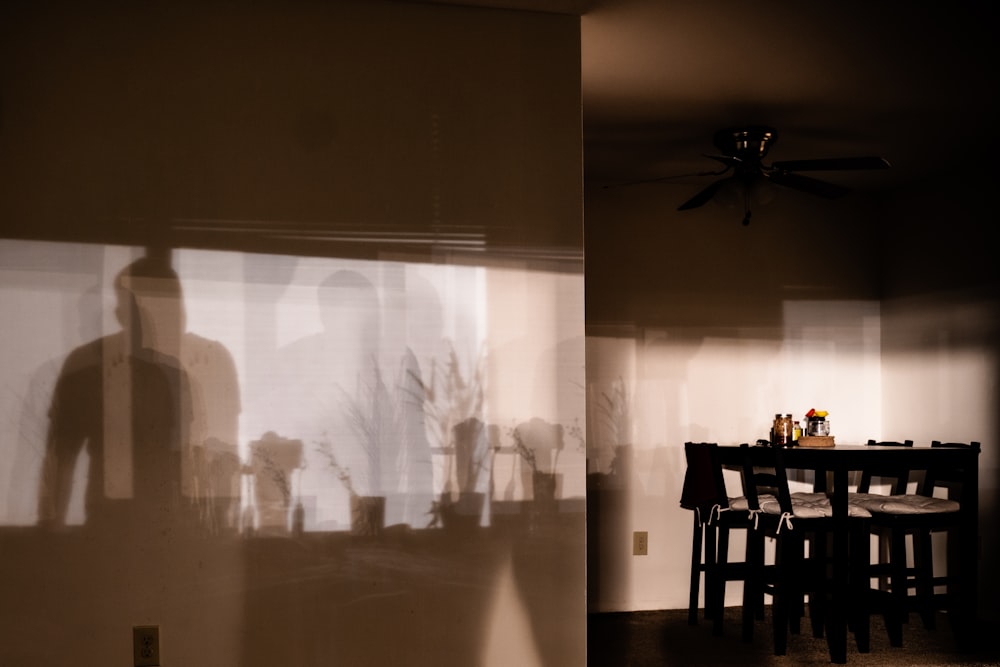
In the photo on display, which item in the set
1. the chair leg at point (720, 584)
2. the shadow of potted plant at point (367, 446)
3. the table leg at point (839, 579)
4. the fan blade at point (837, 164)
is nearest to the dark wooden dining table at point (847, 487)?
the table leg at point (839, 579)

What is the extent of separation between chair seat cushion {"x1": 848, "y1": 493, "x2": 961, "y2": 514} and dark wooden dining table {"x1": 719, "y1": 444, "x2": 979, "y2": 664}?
0.09 meters

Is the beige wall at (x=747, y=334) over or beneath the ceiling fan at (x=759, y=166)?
beneath

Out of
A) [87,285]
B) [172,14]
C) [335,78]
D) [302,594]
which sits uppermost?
[172,14]

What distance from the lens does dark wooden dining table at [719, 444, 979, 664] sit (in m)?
3.66

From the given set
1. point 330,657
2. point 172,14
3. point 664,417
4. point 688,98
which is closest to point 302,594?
point 330,657

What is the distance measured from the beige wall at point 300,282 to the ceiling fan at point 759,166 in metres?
1.19

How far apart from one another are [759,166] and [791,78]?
491 millimetres

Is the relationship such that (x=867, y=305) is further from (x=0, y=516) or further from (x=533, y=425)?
(x=0, y=516)

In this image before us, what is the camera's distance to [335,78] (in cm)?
281

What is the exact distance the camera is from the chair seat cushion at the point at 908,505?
3.96 m

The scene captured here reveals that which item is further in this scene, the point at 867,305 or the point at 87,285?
the point at 867,305

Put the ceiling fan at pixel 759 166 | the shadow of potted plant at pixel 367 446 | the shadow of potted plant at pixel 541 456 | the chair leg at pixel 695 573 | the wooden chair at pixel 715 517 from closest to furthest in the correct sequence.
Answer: the shadow of potted plant at pixel 367 446 → the shadow of potted plant at pixel 541 456 → the ceiling fan at pixel 759 166 → the wooden chair at pixel 715 517 → the chair leg at pixel 695 573

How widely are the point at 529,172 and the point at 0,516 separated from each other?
1883mm

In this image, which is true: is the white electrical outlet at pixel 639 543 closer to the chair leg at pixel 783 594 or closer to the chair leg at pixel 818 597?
the chair leg at pixel 818 597
